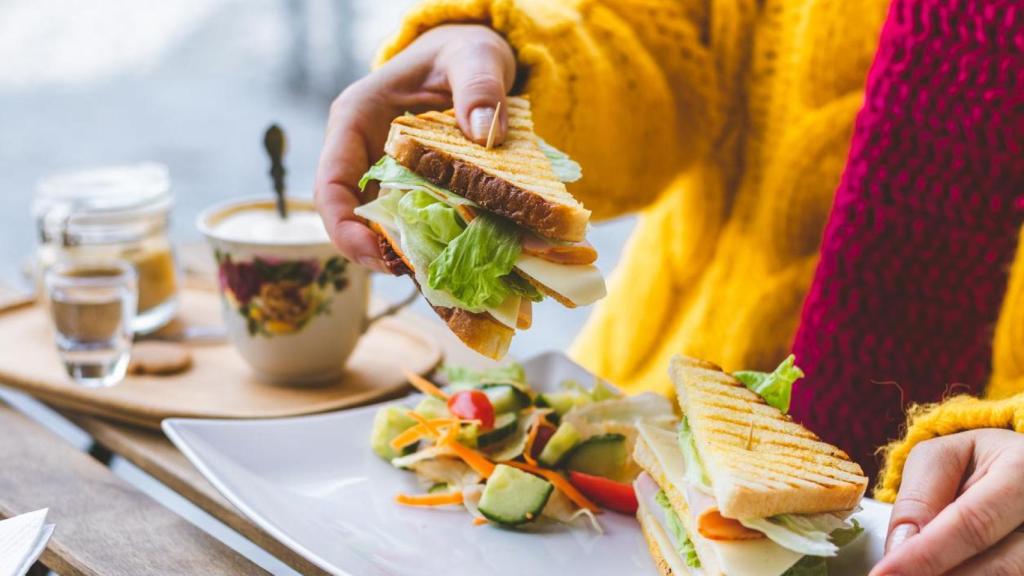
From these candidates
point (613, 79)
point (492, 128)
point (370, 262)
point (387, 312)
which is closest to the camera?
point (492, 128)

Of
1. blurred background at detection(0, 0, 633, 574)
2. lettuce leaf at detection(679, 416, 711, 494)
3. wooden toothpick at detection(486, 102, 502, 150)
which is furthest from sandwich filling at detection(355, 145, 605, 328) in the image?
blurred background at detection(0, 0, 633, 574)

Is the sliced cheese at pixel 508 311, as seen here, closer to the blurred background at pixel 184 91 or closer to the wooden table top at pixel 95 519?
the wooden table top at pixel 95 519

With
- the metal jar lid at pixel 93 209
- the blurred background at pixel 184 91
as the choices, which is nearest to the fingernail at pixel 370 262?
the metal jar lid at pixel 93 209

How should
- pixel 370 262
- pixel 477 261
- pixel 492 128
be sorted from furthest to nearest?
pixel 370 262 < pixel 492 128 < pixel 477 261

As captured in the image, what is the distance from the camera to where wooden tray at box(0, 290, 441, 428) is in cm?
171

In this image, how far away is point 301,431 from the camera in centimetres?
156

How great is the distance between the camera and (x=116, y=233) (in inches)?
80.7

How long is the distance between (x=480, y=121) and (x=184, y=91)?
6.43 meters

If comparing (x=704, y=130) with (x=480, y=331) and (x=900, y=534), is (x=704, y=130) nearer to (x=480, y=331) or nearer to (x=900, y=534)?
(x=480, y=331)

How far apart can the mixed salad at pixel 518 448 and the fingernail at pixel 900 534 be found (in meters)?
0.40

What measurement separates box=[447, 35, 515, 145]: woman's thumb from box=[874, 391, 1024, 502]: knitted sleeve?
24.0 inches

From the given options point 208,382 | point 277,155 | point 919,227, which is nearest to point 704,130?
point 919,227

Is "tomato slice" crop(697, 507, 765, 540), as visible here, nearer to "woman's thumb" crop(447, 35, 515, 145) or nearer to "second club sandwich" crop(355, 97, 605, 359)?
"second club sandwich" crop(355, 97, 605, 359)

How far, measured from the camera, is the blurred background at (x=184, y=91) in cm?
548
